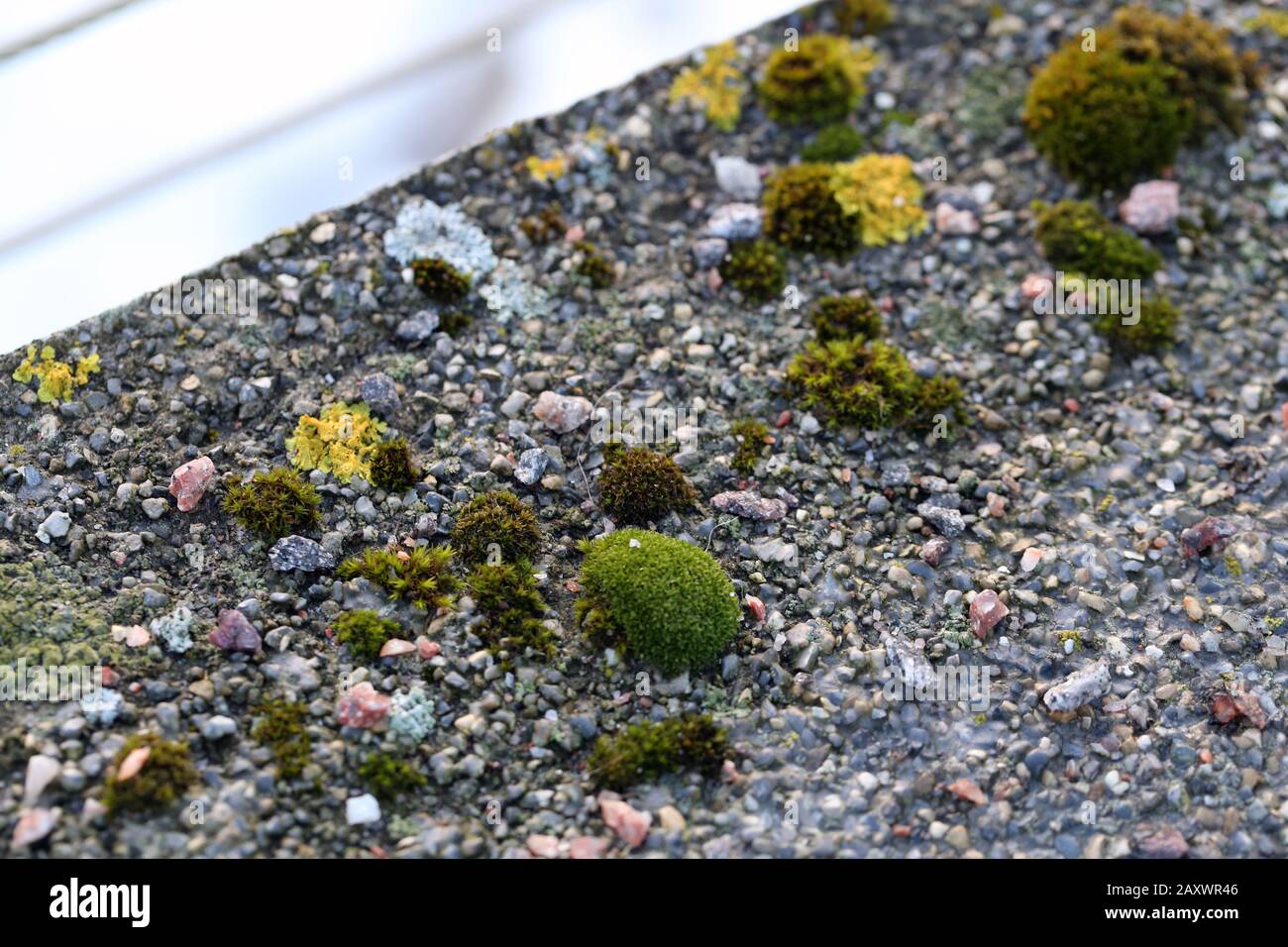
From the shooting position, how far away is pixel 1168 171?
9539 millimetres

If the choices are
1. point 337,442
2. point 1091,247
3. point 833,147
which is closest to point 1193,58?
point 1091,247

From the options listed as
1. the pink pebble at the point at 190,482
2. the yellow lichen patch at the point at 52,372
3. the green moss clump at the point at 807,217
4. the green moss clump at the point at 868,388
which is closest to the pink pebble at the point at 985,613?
the green moss clump at the point at 868,388

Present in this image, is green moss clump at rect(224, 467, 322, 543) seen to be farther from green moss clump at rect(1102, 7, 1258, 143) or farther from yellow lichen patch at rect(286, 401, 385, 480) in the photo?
green moss clump at rect(1102, 7, 1258, 143)

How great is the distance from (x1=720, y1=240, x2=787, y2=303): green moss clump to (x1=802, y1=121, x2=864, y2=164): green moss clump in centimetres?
114

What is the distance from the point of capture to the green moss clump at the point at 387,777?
619 centimetres

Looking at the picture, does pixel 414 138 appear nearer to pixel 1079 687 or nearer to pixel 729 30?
pixel 729 30

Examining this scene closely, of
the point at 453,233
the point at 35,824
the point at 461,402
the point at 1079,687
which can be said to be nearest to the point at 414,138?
the point at 453,233

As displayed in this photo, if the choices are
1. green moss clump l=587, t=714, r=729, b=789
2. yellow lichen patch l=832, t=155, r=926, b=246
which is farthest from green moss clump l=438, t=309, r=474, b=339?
green moss clump l=587, t=714, r=729, b=789

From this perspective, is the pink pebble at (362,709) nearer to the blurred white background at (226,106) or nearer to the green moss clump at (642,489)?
the green moss clump at (642,489)

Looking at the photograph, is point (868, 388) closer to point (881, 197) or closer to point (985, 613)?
point (985, 613)

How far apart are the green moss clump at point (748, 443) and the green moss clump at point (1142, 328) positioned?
2.87 meters

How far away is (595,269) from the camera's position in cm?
861

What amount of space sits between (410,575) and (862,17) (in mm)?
6623

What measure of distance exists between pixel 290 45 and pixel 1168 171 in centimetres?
729
